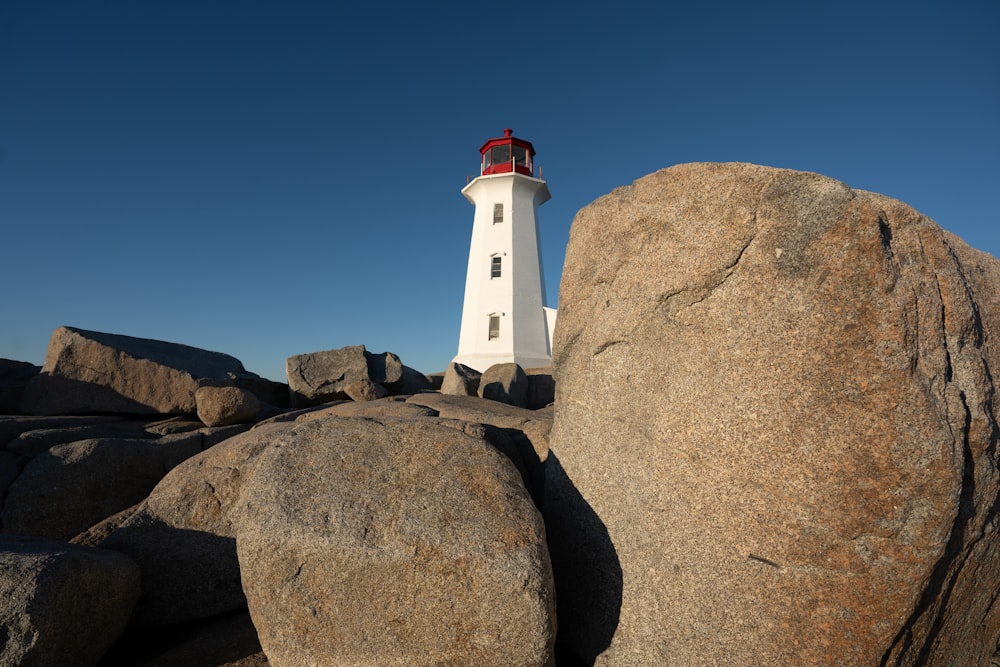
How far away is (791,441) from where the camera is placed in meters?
2.63

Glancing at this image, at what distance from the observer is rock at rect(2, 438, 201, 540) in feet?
15.0

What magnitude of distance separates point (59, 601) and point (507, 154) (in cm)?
2180

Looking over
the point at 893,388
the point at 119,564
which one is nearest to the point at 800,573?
the point at 893,388

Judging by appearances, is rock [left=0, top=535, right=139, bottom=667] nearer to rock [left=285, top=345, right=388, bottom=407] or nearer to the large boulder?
the large boulder

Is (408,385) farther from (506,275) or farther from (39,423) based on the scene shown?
A: (506,275)

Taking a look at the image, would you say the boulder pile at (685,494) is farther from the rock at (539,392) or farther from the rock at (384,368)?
the rock at (539,392)

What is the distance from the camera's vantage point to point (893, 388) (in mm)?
2479

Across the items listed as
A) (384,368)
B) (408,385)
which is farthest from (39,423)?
(408,385)

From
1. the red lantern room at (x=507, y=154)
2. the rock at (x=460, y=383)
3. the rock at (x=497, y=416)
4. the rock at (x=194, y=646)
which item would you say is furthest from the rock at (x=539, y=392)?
the red lantern room at (x=507, y=154)

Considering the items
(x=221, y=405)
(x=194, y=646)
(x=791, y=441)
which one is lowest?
(x=194, y=646)

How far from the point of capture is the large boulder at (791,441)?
249 cm

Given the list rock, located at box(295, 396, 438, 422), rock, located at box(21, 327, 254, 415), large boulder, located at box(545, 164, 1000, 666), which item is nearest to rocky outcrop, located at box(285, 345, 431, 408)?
rock, located at box(21, 327, 254, 415)

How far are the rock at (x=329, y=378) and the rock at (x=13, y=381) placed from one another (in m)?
3.18

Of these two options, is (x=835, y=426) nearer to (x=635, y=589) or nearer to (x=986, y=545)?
(x=986, y=545)
